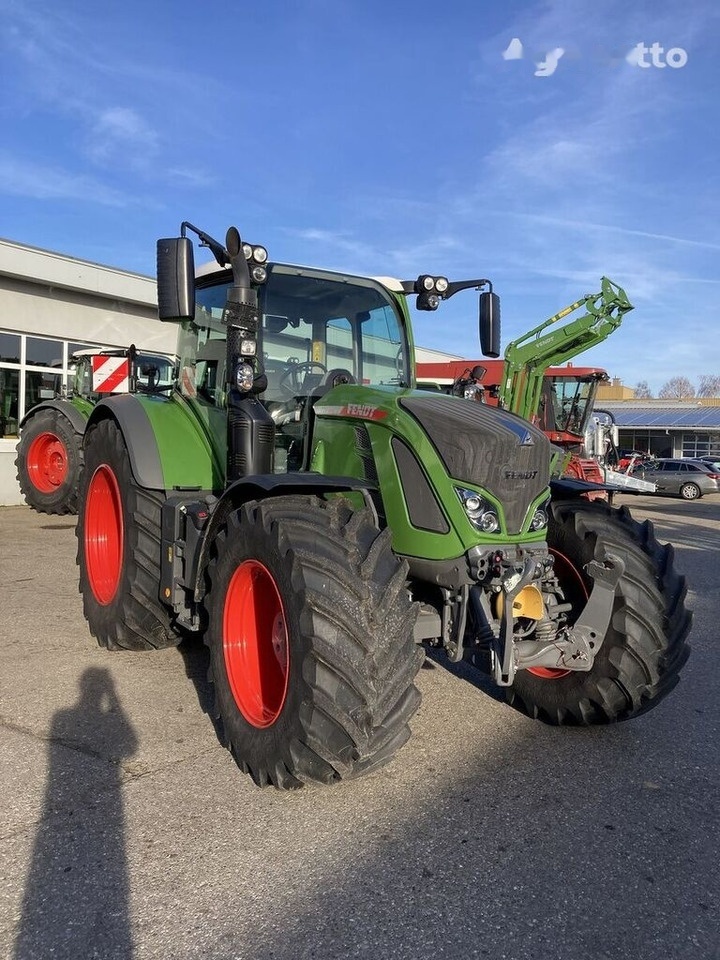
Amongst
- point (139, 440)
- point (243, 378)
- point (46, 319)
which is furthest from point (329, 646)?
point (46, 319)

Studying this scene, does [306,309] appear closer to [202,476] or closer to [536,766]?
[202,476]

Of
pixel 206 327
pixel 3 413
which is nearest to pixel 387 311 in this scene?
pixel 206 327

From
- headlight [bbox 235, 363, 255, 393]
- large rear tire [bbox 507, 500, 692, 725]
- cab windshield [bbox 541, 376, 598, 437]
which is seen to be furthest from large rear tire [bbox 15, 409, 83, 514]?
cab windshield [bbox 541, 376, 598, 437]

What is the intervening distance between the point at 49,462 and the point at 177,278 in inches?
355

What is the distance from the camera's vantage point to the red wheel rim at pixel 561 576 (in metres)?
3.72

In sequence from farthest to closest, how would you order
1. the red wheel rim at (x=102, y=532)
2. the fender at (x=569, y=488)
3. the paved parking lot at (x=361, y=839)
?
the red wheel rim at (x=102, y=532) < the fender at (x=569, y=488) < the paved parking lot at (x=361, y=839)

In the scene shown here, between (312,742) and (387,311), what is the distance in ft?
9.22

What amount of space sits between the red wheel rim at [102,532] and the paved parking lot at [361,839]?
0.97 meters

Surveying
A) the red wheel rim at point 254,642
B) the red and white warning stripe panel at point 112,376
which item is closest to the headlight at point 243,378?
the red wheel rim at point 254,642

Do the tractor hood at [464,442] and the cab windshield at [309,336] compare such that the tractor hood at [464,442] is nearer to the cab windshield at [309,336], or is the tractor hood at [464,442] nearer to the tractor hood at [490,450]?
the tractor hood at [490,450]

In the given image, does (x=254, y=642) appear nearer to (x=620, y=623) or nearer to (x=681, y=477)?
(x=620, y=623)

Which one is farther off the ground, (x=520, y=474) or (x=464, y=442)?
(x=464, y=442)

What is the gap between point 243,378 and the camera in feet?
12.6

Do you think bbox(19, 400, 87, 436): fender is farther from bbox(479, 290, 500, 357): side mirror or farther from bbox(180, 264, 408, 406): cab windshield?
bbox(479, 290, 500, 357): side mirror
